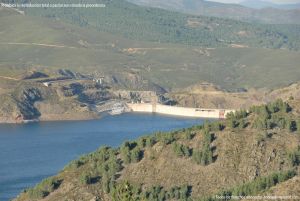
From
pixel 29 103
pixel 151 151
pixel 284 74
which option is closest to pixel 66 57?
pixel 284 74

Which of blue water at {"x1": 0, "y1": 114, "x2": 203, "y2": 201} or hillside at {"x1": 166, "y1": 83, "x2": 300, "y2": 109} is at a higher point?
blue water at {"x1": 0, "y1": 114, "x2": 203, "y2": 201}

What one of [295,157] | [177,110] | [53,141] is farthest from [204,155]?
[177,110]

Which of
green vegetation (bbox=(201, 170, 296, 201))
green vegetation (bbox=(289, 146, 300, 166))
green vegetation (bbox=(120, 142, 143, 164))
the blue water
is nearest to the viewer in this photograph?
green vegetation (bbox=(201, 170, 296, 201))

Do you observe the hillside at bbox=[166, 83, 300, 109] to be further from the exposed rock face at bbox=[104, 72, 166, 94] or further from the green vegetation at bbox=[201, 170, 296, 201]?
the green vegetation at bbox=[201, 170, 296, 201]

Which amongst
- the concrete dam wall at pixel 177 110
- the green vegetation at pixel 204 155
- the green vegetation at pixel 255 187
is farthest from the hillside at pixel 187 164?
the concrete dam wall at pixel 177 110

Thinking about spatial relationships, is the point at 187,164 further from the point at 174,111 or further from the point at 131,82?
the point at 131,82

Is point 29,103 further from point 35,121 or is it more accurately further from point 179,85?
point 179,85

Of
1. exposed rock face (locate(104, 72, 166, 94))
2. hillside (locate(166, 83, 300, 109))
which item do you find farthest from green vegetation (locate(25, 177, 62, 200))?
exposed rock face (locate(104, 72, 166, 94))
